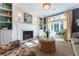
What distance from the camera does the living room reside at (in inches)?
76.7

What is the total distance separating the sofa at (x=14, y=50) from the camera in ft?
6.36

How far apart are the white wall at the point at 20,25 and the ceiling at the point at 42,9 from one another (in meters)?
0.09

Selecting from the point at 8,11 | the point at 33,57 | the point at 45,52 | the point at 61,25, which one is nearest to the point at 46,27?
the point at 61,25

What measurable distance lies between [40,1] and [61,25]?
599 millimetres

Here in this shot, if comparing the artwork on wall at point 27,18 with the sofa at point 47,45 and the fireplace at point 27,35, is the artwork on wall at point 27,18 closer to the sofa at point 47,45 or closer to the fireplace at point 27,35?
the fireplace at point 27,35

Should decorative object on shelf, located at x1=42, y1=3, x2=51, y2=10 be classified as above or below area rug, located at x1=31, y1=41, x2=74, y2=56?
above

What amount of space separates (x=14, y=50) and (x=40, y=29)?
0.61 meters

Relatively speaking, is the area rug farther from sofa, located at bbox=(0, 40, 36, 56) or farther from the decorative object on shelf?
the decorative object on shelf

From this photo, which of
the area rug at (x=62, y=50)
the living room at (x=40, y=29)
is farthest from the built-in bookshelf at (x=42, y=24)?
the area rug at (x=62, y=50)

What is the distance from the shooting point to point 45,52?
6.47ft

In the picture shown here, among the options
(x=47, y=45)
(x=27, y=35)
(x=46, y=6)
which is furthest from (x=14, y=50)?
(x=46, y=6)

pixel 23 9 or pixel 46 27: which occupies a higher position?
pixel 23 9

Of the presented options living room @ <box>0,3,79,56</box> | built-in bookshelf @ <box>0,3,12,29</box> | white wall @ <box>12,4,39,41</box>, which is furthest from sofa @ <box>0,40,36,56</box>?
built-in bookshelf @ <box>0,3,12,29</box>

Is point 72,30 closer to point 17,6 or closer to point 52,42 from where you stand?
point 52,42
